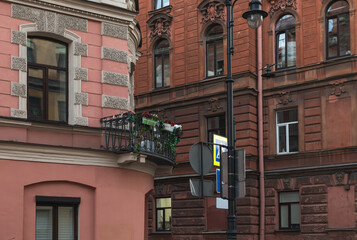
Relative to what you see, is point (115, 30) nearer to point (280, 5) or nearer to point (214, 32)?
point (280, 5)

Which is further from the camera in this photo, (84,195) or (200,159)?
(84,195)

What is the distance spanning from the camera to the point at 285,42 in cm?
3050


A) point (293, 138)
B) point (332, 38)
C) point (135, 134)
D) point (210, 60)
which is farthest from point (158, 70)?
point (135, 134)

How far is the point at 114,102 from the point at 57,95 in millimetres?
1383

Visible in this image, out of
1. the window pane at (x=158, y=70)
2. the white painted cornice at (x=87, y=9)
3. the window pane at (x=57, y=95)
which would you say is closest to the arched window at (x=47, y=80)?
the window pane at (x=57, y=95)

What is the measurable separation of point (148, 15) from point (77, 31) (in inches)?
746

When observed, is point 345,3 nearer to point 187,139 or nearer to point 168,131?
point 187,139

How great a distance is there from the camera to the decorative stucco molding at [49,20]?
1510cm

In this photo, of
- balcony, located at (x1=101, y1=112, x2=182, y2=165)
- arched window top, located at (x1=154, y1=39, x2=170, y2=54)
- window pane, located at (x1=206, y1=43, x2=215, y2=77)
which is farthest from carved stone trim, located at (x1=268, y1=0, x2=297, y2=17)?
balcony, located at (x1=101, y1=112, x2=182, y2=165)

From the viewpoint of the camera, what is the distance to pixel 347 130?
2772cm

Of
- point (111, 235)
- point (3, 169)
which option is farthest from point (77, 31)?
point (111, 235)

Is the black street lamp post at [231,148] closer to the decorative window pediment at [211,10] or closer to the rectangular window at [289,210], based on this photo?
the rectangular window at [289,210]

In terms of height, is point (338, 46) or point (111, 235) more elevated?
point (338, 46)

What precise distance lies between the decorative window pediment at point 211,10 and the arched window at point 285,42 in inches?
110
